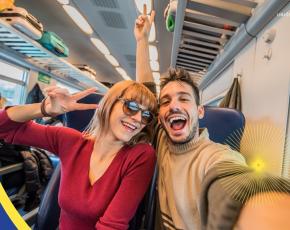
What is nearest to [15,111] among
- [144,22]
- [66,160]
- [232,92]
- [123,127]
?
[66,160]

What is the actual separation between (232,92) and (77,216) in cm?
121

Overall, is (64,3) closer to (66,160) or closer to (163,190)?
(66,160)

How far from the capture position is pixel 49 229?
1047 millimetres

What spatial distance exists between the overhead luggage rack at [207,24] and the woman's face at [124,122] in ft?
2.38

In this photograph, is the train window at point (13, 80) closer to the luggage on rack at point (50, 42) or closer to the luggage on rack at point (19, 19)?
the luggage on rack at point (50, 42)

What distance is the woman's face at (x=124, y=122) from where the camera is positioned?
855 millimetres

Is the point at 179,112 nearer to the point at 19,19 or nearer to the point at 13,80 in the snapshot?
the point at 19,19

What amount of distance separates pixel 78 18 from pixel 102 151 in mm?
2719

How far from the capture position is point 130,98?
2.83ft

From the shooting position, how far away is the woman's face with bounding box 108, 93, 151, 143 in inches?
33.7

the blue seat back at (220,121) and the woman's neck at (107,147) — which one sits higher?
the blue seat back at (220,121)

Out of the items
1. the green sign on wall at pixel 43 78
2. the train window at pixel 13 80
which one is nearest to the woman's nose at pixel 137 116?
the train window at pixel 13 80

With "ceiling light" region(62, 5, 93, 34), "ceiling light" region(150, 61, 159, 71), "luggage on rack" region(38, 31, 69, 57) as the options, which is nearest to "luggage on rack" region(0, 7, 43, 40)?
"luggage on rack" region(38, 31, 69, 57)

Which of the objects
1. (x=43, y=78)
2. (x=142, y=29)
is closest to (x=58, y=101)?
(x=142, y=29)
